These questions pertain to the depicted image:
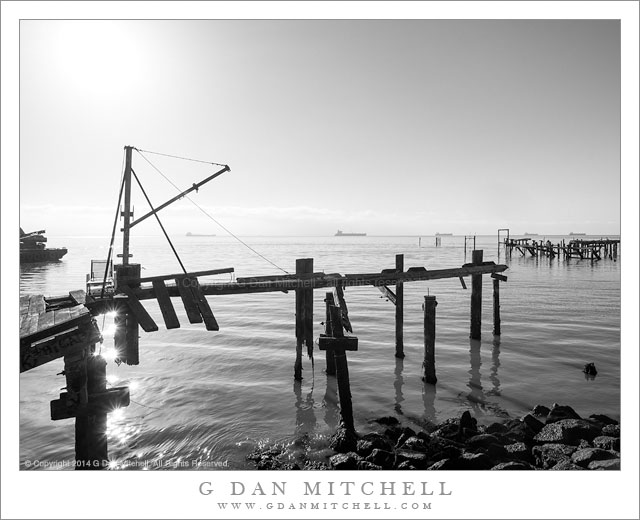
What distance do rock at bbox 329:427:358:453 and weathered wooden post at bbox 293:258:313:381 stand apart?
137 inches

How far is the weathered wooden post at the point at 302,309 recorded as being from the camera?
10.2 m

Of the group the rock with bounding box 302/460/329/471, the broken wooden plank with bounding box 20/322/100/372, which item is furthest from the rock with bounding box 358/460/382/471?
the broken wooden plank with bounding box 20/322/100/372

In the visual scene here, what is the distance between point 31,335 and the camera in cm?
484

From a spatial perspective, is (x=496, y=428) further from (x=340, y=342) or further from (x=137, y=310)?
(x=137, y=310)

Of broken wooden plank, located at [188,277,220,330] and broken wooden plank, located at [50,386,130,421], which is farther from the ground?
broken wooden plank, located at [188,277,220,330]

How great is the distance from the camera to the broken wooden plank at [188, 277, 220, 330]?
754 centimetres

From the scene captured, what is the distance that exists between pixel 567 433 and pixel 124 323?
29.8 feet

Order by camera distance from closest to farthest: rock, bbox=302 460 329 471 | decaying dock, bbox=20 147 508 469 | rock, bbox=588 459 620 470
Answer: decaying dock, bbox=20 147 508 469, rock, bbox=588 459 620 470, rock, bbox=302 460 329 471

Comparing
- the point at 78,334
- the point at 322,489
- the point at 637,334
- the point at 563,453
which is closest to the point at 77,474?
the point at 78,334

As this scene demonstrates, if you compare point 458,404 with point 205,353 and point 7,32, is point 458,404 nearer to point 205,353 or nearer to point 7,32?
point 205,353

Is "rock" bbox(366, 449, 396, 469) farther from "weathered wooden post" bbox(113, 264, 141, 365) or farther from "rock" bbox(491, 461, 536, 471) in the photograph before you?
"weathered wooden post" bbox(113, 264, 141, 365)

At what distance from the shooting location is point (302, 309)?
10.9 metres

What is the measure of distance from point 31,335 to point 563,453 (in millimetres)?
8820

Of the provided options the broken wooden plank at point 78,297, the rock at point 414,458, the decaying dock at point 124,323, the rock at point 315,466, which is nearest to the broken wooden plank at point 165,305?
the decaying dock at point 124,323
